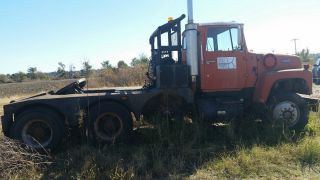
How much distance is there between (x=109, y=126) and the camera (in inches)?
334

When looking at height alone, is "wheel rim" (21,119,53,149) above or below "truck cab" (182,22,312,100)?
below

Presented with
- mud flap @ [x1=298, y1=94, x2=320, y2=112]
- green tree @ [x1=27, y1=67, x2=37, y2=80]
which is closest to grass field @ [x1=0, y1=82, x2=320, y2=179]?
mud flap @ [x1=298, y1=94, x2=320, y2=112]

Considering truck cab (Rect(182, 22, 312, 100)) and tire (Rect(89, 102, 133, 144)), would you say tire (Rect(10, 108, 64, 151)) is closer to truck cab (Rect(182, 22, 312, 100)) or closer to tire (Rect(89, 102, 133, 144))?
tire (Rect(89, 102, 133, 144))

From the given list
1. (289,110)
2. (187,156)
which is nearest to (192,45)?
(187,156)

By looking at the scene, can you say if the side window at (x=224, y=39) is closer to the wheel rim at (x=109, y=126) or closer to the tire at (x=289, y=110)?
the tire at (x=289, y=110)

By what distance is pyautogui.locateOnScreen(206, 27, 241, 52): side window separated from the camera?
908 cm

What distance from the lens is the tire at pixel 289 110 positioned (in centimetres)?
914

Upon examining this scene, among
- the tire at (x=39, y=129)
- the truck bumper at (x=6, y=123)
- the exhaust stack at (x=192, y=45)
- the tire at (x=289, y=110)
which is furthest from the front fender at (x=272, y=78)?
the truck bumper at (x=6, y=123)

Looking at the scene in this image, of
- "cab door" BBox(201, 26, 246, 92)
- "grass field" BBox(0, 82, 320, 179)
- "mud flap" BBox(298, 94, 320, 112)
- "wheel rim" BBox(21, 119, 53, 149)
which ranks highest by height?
"cab door" BBox(201, 26, 246, 92)

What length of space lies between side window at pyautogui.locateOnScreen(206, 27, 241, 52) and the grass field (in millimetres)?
1877

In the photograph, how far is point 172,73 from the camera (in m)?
8.84

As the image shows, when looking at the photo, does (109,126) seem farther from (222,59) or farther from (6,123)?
(222,59)

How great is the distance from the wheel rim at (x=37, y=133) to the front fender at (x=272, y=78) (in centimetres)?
486

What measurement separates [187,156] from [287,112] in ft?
10.1
